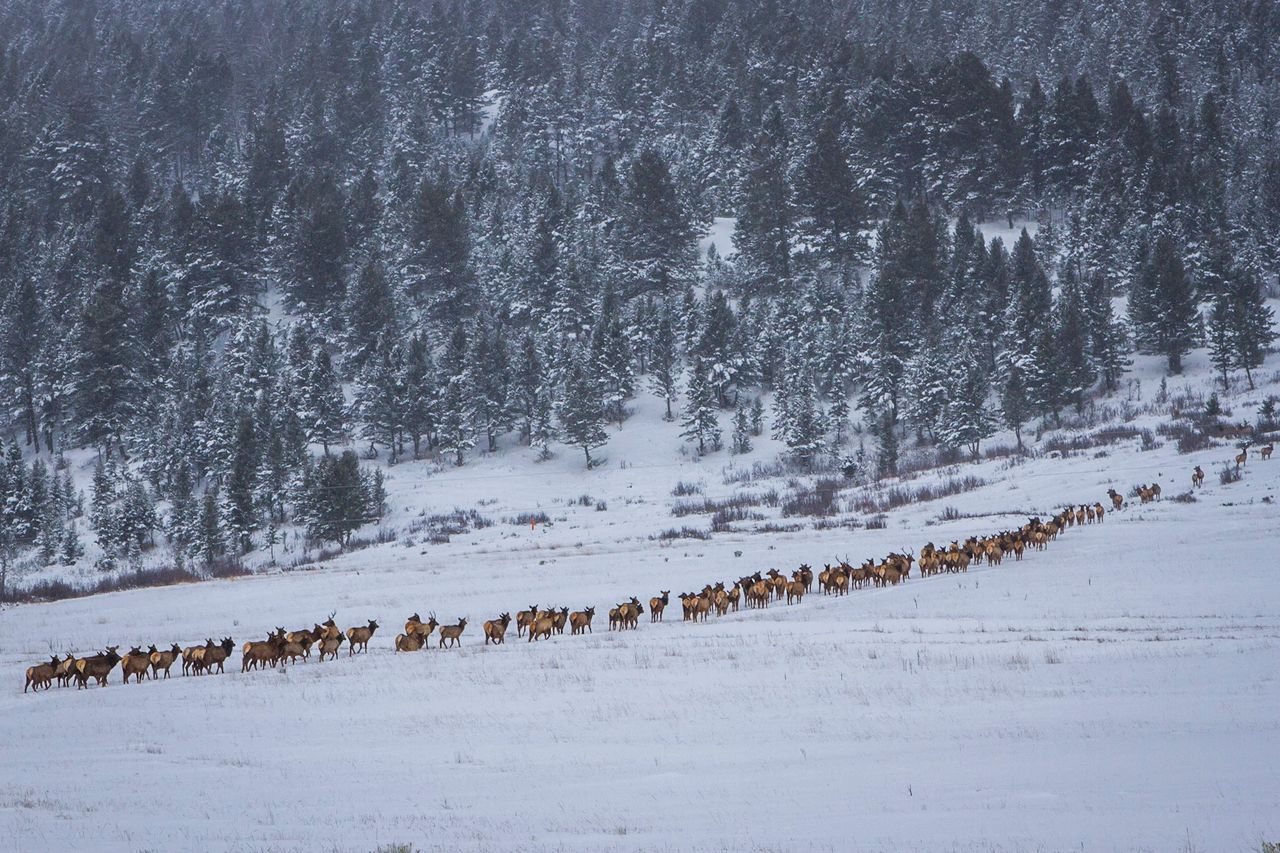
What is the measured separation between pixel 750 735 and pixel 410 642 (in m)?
13.1

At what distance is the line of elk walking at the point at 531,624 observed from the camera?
21.7 metres

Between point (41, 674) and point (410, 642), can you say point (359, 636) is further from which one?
point (41, 674)

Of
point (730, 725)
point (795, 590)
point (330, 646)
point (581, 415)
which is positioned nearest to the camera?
point (730, 725)

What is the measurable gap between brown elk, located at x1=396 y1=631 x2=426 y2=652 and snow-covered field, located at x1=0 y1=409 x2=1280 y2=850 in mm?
1454

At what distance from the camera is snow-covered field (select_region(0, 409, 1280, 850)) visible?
919 centimetres

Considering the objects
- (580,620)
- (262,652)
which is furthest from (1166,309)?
(262,652)

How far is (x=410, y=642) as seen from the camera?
2392 centimetres

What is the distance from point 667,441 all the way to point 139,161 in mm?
78123

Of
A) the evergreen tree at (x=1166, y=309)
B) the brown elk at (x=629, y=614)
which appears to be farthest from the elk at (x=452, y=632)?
the evergreen tree at (x=1166, y=309)

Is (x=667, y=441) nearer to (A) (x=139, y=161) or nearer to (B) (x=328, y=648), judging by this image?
(B) (x=328, y=648)

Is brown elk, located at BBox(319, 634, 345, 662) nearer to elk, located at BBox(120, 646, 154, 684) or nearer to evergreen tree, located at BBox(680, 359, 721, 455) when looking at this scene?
elk, located at BBox(120, 646, 154, 684)

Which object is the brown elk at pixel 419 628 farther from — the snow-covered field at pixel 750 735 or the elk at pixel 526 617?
the elk at pixel 526 617

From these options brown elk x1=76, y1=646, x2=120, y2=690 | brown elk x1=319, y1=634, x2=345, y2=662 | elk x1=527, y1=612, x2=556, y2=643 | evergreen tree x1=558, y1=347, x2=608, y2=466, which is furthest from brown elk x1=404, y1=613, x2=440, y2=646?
evergreen tree x1=558, y1=347, x2=608, y2=466

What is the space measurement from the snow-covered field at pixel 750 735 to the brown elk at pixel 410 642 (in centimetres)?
145
